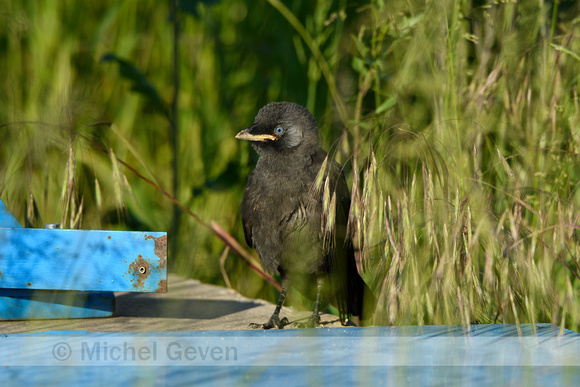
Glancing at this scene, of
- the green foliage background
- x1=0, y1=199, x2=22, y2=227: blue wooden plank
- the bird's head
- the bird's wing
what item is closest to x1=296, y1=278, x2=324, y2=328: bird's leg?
the green foliage background

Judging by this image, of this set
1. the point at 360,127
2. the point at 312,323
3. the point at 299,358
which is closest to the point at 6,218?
the point at 312,323

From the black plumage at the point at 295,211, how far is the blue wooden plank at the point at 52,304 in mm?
556

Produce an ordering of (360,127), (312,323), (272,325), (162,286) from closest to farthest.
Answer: (162,286), (272,325), (312,323), (360,127)

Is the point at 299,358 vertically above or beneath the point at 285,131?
beneath

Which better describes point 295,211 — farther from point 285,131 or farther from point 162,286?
point 162,286

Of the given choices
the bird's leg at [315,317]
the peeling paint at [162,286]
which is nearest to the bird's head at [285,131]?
the bird's leg at [315,317]

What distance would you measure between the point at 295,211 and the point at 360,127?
31.6 inches

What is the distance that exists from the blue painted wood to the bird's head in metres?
0.79

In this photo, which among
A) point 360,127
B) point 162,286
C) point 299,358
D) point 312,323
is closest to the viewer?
point 299,358

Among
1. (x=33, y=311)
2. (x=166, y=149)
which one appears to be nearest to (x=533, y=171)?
(x=33, y=311)

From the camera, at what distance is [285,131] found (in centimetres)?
245

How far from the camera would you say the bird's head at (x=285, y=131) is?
2445 mm

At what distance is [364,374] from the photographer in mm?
1447

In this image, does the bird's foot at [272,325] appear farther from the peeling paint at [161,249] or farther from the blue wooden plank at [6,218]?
the blue wooden plank at [6,218]
